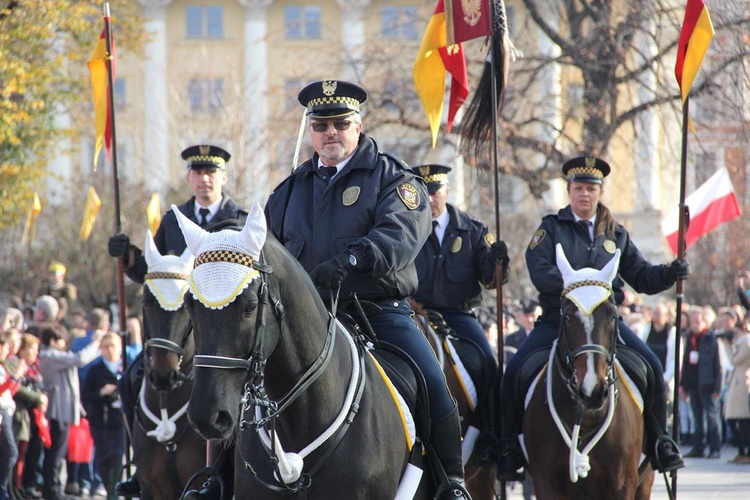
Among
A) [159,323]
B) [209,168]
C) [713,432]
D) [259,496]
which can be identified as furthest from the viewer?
[713,432]

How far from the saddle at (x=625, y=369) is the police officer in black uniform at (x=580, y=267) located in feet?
0.16

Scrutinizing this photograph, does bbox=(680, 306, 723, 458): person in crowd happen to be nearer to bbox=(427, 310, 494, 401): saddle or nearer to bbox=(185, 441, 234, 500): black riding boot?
bbox=(427, 310, 494, 401): saddle

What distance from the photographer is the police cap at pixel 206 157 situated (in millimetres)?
9742

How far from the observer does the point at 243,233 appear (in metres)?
4.77

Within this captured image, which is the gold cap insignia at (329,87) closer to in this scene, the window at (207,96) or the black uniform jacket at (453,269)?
the black uniform jacket at (453,269)

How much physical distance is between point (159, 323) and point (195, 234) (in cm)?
361

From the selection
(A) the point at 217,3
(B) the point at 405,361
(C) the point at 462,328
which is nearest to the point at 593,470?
(C) the point at 462,328

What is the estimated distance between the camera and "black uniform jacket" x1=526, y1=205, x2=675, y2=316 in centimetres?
903

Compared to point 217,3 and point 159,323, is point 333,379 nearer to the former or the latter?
point 159,323

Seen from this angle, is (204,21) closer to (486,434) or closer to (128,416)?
(128,416)

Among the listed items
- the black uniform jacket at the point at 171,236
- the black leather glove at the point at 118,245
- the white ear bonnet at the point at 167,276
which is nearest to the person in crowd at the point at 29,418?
the black uniform jacket at the point at 171,236

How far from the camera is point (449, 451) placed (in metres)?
6.07

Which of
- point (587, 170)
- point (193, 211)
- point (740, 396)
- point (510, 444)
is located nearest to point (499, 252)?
point (587, 170)

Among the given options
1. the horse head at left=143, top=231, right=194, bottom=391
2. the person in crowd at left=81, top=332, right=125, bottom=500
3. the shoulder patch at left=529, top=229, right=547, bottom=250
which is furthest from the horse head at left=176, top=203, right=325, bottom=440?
the person in crowd at left=81, top=332, right=125, bottom=500
